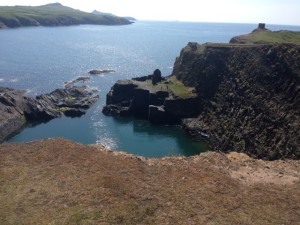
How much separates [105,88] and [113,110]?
26245 millimetres

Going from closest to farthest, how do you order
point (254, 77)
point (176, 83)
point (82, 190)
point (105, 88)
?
point (82, 190) → point (254, 77) → point (176, 83) → point (105, 88)

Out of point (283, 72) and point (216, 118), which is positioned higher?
point (283, 72)

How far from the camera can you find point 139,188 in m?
31.5

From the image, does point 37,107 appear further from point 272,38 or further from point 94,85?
point 272,38

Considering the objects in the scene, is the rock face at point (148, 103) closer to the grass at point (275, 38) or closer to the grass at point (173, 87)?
the grass at point (173, 87)

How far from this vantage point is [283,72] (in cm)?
7575

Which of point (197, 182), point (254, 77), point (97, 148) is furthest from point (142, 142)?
point (197, 182)

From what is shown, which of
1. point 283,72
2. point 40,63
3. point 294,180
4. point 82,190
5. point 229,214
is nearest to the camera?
point 229,214

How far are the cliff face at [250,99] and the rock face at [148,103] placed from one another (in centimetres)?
396

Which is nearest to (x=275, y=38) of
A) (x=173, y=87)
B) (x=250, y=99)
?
(x=173, y=87)

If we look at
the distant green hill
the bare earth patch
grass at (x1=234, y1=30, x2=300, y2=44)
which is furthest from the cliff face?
the bare earth patch

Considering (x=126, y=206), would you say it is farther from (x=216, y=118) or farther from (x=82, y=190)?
(x=216, y=118)

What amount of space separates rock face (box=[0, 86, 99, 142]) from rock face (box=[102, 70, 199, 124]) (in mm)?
7623

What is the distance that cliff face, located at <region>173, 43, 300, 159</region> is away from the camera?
219 feet
